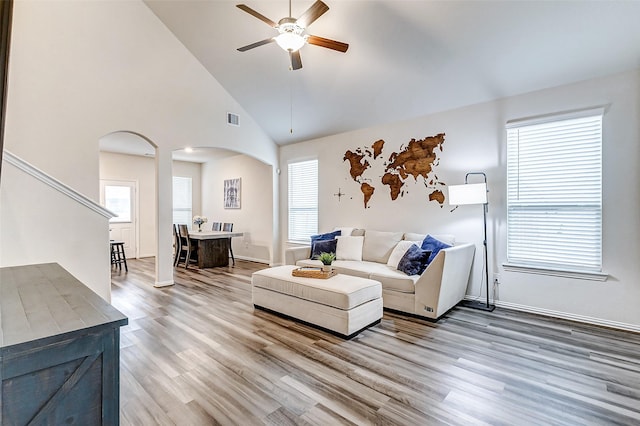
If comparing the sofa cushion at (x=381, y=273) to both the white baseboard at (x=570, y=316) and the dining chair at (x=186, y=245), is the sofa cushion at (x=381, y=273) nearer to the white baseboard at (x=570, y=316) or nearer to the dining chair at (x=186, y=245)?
the white baseboard at (x=570, y=316)

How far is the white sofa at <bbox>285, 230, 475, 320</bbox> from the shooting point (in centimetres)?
358

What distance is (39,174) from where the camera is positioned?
290 centimetres

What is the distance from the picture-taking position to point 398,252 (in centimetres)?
447

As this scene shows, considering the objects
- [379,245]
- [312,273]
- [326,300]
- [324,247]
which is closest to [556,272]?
[379,245]

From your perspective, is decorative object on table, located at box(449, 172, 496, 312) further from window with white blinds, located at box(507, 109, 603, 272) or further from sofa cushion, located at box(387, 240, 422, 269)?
sofa cushion, located at box(387, 240, 422, 269)

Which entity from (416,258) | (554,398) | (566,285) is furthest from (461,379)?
(566,285)

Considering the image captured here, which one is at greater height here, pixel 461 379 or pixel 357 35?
pixel 357 35

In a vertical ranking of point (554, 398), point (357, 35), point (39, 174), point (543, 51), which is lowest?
point (554, 398)

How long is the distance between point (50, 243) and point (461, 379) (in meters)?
3.80

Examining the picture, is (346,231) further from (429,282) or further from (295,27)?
(295,27)

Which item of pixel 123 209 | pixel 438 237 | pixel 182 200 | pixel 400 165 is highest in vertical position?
pixel 400 165

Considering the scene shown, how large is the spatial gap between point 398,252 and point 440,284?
3.24 ft

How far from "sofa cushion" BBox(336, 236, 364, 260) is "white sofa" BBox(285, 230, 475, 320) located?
1.50 ft

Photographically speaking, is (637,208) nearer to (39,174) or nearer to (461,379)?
(461,379)
